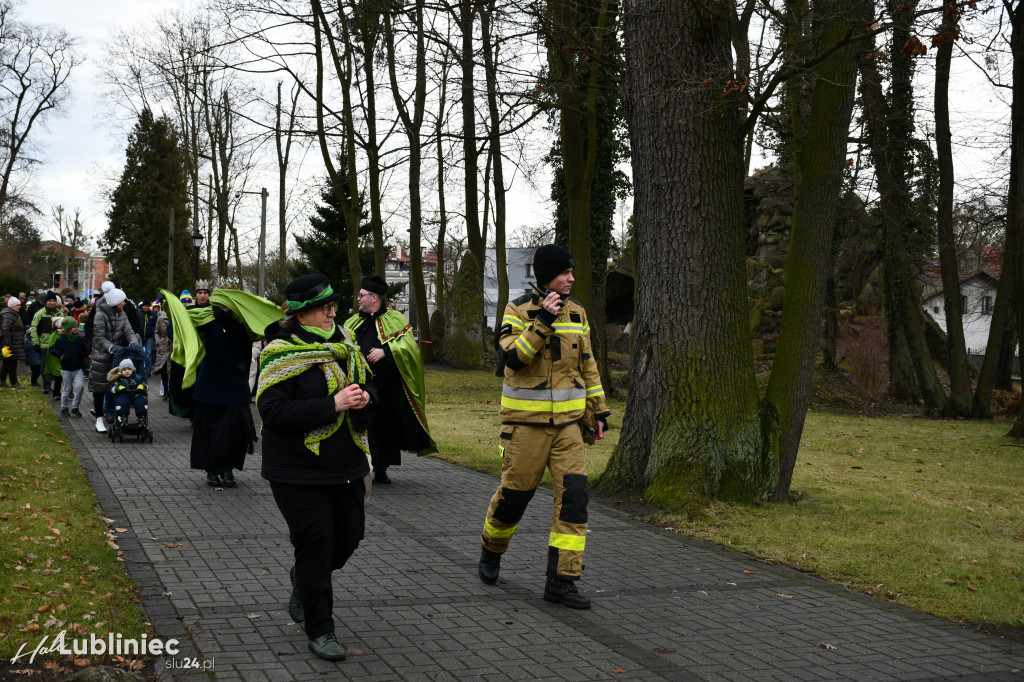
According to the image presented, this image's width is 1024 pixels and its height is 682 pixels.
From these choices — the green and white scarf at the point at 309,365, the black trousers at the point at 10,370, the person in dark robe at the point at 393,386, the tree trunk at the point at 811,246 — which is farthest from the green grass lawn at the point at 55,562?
the black trousers at the point at 10,370

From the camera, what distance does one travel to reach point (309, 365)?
514cm

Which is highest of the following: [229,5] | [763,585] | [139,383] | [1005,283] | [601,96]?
[229,5]

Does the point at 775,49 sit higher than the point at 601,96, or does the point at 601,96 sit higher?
the point at 601,96

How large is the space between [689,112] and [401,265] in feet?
257

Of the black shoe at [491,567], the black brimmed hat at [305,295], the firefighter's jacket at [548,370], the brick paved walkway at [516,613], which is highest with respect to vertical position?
the black brimmed hat at [305,295]

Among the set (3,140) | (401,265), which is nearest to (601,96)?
(3,140)

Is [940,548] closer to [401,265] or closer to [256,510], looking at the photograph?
[256,510]

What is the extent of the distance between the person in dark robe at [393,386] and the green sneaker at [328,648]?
5.37 m

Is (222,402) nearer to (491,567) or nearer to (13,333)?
(491,567)

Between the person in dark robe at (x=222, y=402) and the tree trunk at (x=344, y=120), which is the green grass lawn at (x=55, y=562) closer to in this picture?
the person in dark robe at (x=222, y=402)

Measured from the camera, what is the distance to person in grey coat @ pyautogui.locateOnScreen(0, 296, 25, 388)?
68.7 feet

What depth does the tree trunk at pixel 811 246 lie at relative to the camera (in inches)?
390

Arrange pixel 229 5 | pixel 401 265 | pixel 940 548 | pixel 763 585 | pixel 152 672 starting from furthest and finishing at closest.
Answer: pixel 401 265, pixel 229 5, pixel 940 548, pixel 763 585, pixel 152 672

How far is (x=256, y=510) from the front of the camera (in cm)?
898
